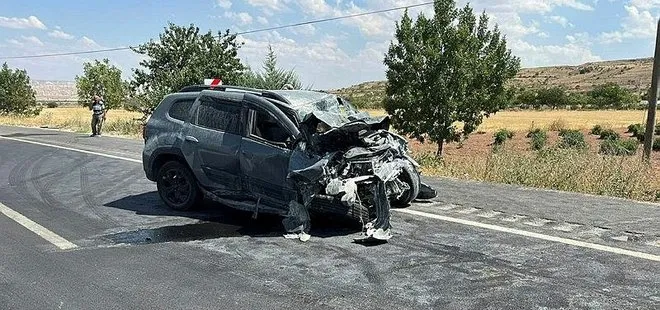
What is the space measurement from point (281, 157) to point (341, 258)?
5.52 feet

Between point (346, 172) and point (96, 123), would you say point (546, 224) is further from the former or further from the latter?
point (96, 123)

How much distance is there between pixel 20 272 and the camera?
5332mm

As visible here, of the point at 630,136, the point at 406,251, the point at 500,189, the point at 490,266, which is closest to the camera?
the point at 490,266

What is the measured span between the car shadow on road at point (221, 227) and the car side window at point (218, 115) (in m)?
1.17

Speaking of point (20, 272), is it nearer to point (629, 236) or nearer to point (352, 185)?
point (352, 185)

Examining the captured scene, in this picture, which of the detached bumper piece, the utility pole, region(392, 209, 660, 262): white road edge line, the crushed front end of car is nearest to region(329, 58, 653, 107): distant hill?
the utility pole

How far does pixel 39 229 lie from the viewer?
7.03 metres

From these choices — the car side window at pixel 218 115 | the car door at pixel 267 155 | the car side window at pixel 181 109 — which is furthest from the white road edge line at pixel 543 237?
the car side window at pixel 181 109

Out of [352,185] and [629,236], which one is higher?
[352,185]

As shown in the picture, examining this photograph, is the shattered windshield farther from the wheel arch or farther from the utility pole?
the utility pole

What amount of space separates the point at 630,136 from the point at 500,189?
140 feet

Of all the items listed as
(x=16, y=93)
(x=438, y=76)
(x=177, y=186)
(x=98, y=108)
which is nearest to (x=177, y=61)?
(x=98, y=108)

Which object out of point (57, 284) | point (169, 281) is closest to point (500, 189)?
point (169, 281)

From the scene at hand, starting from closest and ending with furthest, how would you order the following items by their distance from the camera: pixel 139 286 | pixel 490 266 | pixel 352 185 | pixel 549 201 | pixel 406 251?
pixel 139 286
pixel 490 266
pixel 406 251
pixel 352 185
pixel 549 201
